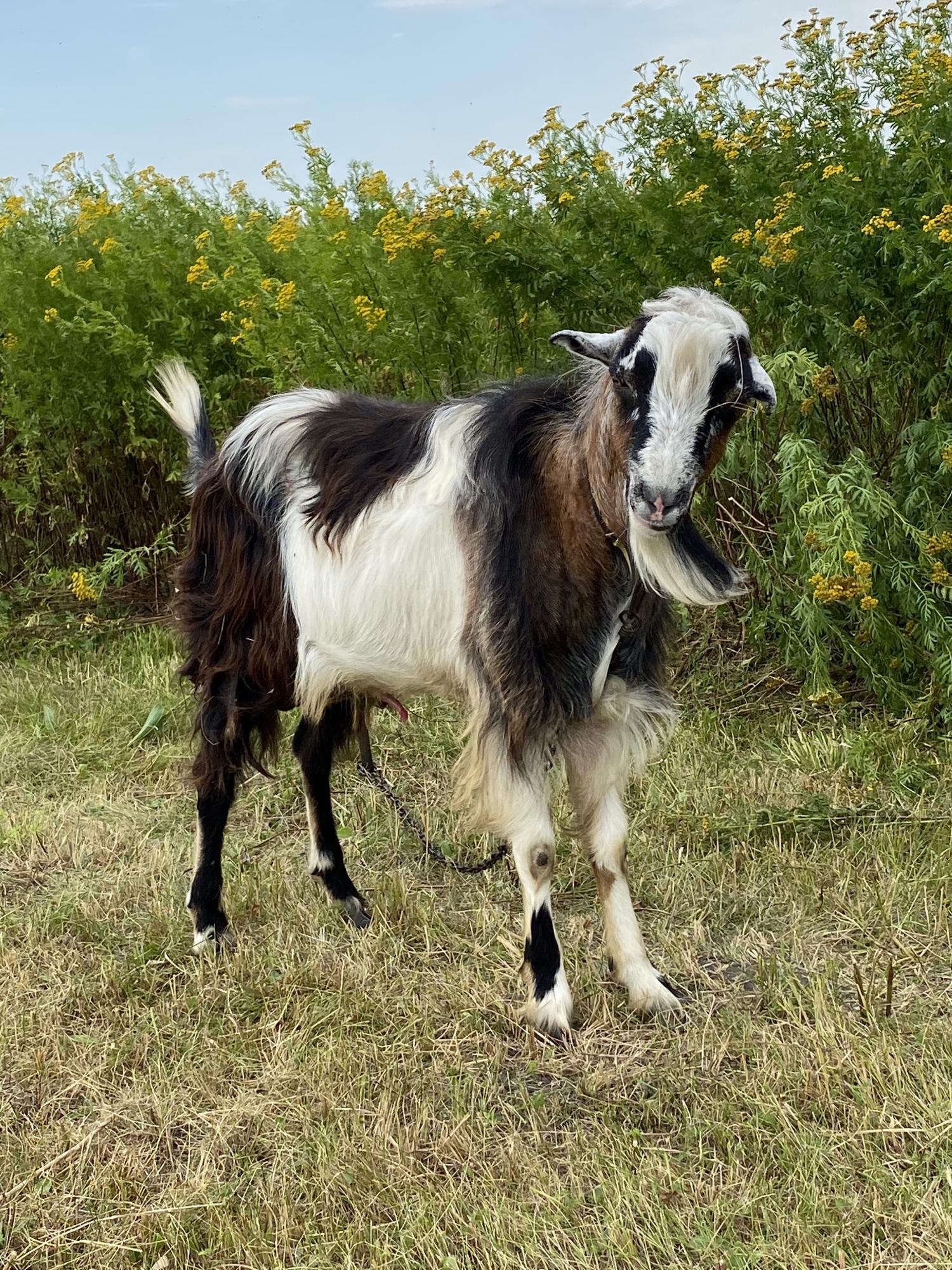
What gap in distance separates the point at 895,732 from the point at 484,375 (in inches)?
94.2

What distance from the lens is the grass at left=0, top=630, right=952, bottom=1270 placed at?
255 centimetres

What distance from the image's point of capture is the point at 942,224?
4008 millimetres

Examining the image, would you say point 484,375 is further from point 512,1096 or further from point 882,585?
point 512,1096

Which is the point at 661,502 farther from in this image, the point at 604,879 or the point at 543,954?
the point at 543,954

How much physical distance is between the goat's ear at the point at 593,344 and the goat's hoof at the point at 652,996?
1.68m

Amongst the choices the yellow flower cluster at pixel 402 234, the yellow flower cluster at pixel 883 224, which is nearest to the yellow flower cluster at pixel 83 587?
the yellow flower cluster at pixel 402 234

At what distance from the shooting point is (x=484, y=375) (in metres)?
5.56

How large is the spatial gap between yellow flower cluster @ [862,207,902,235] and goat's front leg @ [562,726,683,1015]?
212 cm

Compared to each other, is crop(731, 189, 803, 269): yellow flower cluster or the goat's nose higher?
crop(731, 189, 803, 269): yellow flower cluster

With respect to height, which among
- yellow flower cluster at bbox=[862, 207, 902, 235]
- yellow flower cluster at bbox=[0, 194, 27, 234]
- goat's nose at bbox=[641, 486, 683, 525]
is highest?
yellow flower cluster at bbox=[0, 194, 27, 234]

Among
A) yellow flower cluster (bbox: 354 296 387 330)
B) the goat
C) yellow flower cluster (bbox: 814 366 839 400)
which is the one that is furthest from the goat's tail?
yellow flower cluster (bbox: 814 366 839 400)

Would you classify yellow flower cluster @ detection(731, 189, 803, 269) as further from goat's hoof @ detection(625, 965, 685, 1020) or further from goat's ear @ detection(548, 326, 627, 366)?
goat's hoof @ detection(625, 965, 685, 1020)

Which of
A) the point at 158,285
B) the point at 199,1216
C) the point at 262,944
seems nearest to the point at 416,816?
the point at 262,944

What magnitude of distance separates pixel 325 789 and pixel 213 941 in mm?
613
